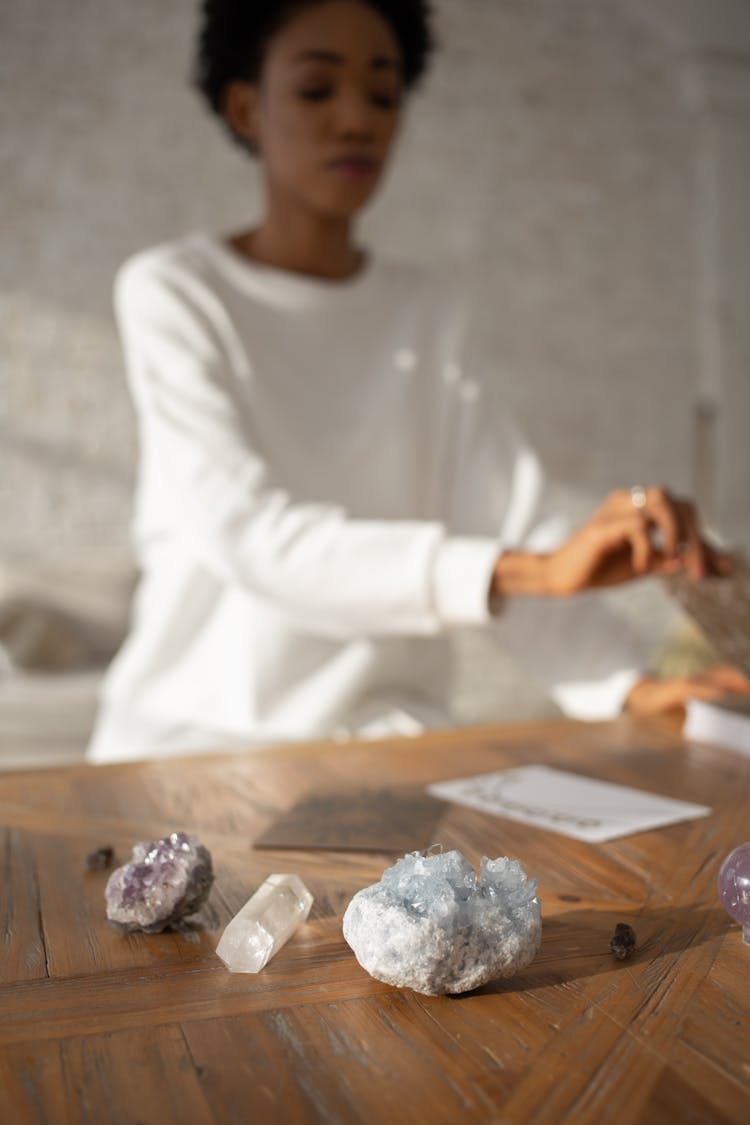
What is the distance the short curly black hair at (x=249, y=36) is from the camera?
1.37 m

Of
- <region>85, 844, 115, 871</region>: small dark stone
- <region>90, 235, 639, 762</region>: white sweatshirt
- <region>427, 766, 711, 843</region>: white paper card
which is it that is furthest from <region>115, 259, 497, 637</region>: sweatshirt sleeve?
<region>85, 844, 115, 871</region>: small dark stone

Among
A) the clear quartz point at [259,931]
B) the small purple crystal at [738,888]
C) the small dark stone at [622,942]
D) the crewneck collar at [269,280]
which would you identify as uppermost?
the crewneck collar at [269,280]

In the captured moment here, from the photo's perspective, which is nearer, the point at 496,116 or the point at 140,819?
the point at 140,819

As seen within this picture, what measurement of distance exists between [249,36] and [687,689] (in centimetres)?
99

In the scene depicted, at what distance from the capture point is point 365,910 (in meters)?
0.47

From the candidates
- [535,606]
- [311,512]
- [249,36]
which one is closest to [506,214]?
[249,36]

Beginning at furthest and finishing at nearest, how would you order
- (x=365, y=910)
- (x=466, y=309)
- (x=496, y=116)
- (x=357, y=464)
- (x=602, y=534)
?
1. (x=496, y=116)
2. (x=466, y=309)
3. (x=357, y=464)
4. (x=602, y=534)
5. (x=365, y=910)

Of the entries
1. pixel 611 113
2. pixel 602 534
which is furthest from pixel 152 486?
pixel 611 113

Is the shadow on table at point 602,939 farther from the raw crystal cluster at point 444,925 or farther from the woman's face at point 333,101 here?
the woman's face at point 333,101

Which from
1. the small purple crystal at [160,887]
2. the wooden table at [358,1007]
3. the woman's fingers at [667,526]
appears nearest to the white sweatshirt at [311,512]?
the woman's fingers at [667,526]

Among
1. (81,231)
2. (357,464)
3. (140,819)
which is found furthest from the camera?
(81,231)

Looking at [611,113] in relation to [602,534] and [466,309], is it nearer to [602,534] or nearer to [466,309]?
[466,309]

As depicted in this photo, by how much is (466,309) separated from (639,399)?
3.74 m

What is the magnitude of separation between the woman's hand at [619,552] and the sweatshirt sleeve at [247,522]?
0.13ft
